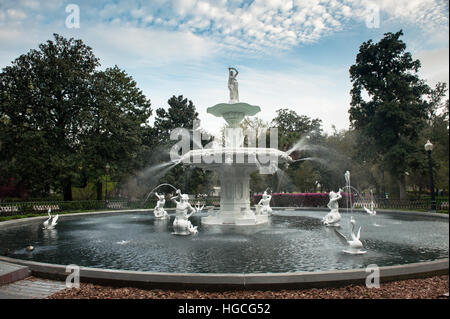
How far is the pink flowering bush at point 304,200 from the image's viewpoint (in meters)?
28.7

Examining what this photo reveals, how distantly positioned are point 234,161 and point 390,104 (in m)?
21.8

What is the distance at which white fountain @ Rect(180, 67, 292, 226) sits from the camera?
44.9 ft

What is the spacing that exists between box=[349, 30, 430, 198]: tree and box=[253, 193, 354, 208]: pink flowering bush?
606cm

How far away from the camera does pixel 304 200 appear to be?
97.1 feet

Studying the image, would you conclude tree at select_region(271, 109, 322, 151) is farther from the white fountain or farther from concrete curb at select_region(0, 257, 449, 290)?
concrete curb at select_region(0, 257, 449, 290)

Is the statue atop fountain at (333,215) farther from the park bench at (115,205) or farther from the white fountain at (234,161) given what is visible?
the park bench at (115,205)

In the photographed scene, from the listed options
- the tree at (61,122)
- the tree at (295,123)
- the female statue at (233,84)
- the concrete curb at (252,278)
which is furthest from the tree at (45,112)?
the tree at (295,123)

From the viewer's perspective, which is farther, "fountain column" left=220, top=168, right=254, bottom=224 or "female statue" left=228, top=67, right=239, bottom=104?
"female statue" left=228, top=67, right=239, bottom=104

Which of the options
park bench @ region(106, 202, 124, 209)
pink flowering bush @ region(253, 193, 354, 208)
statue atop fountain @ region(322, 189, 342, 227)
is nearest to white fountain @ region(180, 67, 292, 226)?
statue atop fountain @ region(322, 189, 342, 227)

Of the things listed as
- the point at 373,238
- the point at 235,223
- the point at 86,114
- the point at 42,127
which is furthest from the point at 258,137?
the point at 373,238

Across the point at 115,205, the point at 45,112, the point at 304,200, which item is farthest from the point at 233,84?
the point at 45,112

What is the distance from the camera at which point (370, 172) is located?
145 feet

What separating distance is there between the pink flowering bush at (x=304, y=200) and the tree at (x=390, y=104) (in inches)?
239

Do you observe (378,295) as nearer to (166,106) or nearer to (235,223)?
(235,223)
